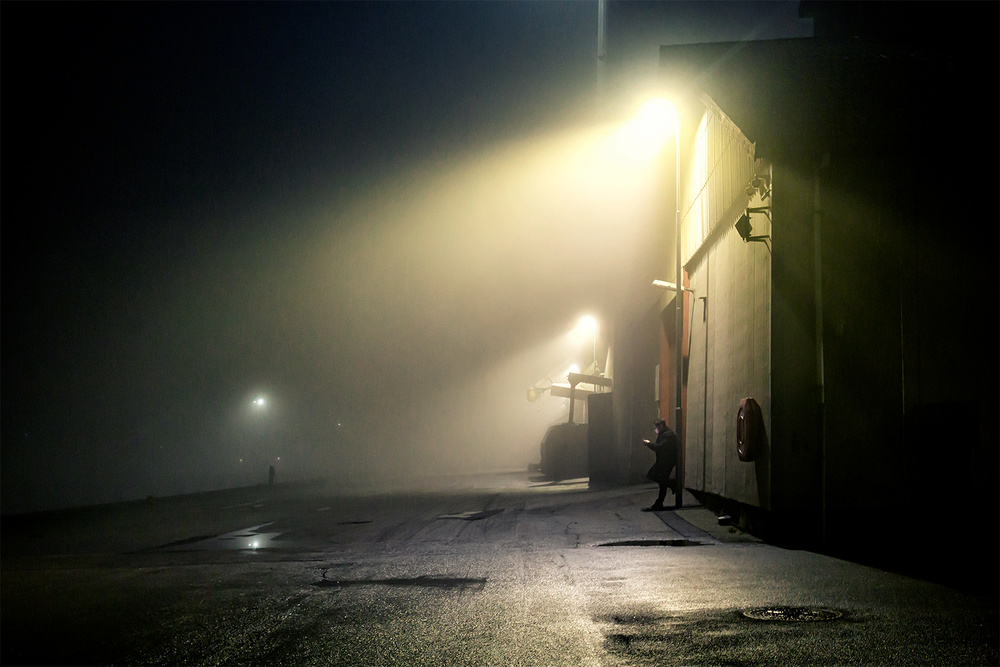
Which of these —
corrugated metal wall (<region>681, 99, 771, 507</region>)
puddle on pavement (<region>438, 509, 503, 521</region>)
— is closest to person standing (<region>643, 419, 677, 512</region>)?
corrugated metal wall (<region>681, 99, 771, 507</region>)

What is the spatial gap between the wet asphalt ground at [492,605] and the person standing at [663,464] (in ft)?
9.84

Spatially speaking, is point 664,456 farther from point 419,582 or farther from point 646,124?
point 419,582

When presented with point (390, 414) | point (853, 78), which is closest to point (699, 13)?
point (853, 78)

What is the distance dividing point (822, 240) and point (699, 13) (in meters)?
8.90

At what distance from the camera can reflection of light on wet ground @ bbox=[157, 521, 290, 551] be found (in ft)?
42.9

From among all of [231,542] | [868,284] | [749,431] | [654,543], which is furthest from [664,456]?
[231,542]

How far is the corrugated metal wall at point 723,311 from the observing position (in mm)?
11656

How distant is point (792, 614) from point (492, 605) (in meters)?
2.50

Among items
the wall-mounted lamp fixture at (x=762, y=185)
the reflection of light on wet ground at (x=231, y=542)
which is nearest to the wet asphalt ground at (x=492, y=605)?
the reflection of light on wet ground at (x=231, y=542)

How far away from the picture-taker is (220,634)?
19.9ft

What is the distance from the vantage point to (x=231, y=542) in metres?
14.0

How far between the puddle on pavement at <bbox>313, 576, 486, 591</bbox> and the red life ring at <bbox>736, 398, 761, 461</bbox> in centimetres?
508

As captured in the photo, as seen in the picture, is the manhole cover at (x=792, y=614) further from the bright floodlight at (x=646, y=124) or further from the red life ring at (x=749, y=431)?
the bright floodlight at (x=646, y=124)

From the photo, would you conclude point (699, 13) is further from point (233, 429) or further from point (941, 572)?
point (233, 429)
